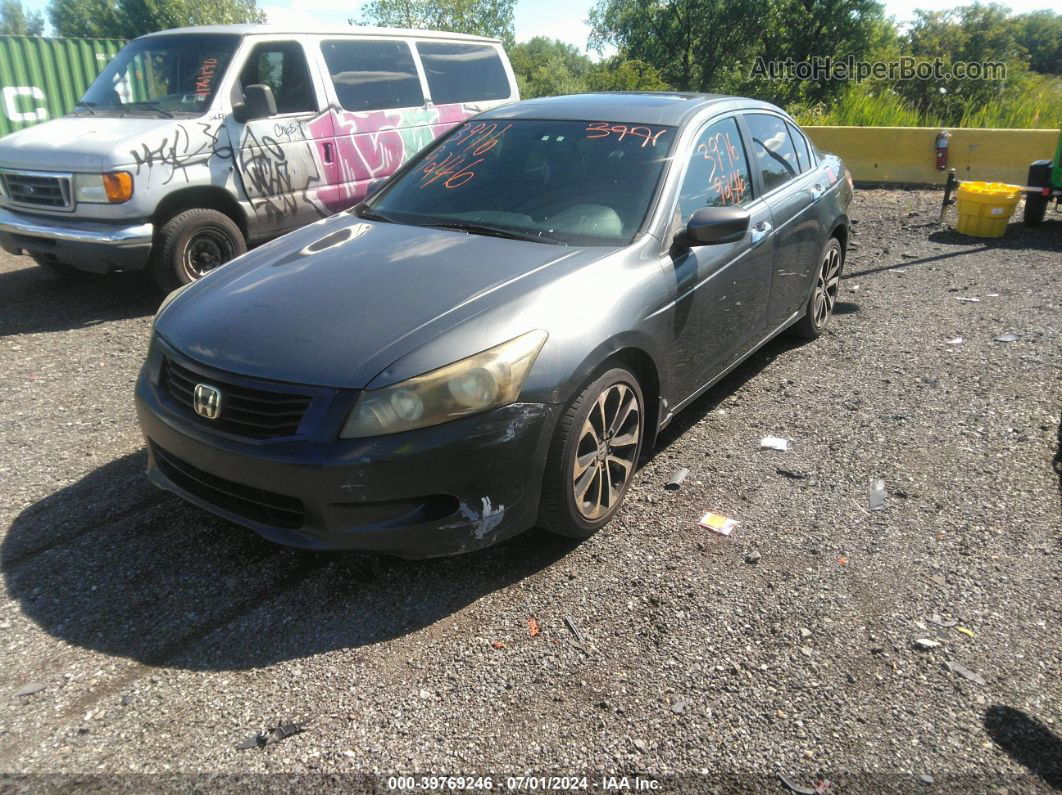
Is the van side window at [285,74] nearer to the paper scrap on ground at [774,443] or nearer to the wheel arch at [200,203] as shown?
the wheel arch at [200,203]

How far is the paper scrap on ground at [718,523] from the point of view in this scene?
3572 mm

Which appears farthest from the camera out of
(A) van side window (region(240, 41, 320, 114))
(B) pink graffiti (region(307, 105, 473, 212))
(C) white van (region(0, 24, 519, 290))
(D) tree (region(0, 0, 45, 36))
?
(D) tree (region(0, 0, 45, 36))

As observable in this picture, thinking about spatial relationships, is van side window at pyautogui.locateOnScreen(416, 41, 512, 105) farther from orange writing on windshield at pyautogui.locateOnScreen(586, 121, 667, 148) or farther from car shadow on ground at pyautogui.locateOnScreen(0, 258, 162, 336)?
orange writing on windshield at pyautogui.locateOnScreen(586, 121, 667, 148)

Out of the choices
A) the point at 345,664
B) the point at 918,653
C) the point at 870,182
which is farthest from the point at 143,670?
the point at 870,182

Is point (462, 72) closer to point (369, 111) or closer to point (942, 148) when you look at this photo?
point (369, 111)

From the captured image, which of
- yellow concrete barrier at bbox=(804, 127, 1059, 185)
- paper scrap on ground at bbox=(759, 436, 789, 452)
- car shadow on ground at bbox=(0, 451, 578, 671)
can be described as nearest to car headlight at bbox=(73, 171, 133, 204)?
car shadow on ground at bbox=(0, 451, 578, 671)

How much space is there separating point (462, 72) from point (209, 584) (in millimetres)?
6730

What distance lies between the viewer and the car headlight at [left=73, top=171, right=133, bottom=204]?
236 inches

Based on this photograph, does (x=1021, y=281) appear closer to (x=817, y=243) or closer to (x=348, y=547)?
(x=817, y=243)

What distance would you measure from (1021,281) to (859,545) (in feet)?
17.6

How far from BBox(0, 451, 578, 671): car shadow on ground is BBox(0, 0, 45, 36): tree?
280 feet

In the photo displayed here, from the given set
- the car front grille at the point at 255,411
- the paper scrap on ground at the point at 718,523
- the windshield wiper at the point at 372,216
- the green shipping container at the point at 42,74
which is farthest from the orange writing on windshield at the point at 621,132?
the green shipping container at the point at 42,74

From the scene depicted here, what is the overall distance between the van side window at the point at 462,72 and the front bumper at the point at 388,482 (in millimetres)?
6027

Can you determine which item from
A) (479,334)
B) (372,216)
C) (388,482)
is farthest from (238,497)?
(372,216)
